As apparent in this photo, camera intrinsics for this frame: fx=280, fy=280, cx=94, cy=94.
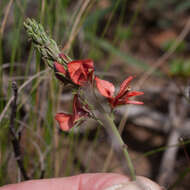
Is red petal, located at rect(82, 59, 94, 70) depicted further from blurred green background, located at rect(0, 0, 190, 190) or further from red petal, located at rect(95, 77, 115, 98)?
blurred green background, located at rect(0, 0, 190, 190)

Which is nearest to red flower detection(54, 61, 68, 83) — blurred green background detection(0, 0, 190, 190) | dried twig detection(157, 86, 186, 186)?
blurred green background detection(0, 0, 190, 190)

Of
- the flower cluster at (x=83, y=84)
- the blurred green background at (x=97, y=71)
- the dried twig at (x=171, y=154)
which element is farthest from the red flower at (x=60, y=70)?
the dried twig at (x=171, y=154)

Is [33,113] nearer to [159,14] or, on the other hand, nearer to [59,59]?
[59,59]

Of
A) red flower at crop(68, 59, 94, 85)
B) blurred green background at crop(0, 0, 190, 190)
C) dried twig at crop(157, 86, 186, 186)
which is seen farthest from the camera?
dried twig at crop(157, 86, 186, 186)

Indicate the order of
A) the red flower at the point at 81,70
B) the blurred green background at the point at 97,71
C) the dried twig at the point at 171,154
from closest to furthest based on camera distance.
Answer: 1. the red flower at the point at 81,70
2. the blurred green background at the point at 97,71
3. the dried twig at the point at 171,154

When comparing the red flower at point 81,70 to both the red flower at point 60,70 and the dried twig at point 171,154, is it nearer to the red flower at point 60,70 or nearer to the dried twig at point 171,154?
the red flower at point 60,70

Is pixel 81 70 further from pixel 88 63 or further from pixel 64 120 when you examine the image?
pixel 64 120
